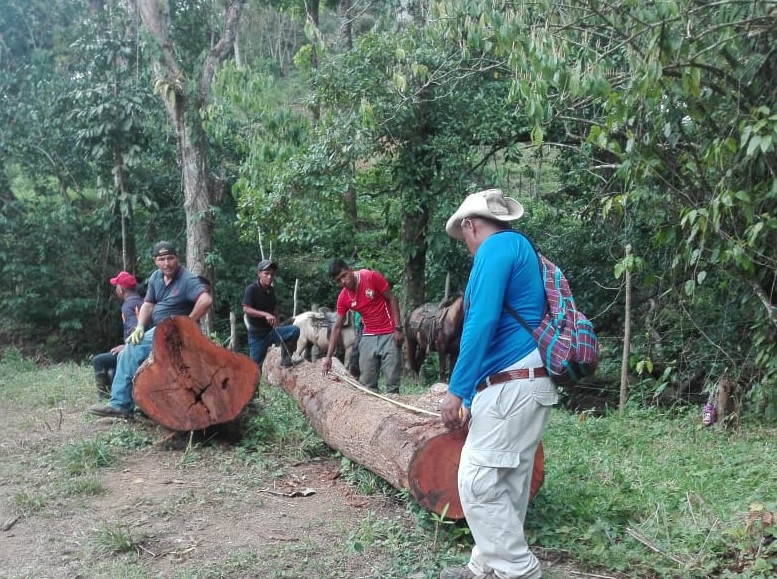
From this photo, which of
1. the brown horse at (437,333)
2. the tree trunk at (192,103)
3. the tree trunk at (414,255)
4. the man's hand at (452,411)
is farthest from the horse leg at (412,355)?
the man's hand at (452,411)

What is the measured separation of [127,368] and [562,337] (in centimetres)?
→ 492

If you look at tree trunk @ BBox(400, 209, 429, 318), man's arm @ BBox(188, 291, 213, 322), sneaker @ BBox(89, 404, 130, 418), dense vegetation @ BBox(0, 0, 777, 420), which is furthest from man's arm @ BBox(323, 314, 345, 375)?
tree trunk @ BBox(400, 209, 429, 318)

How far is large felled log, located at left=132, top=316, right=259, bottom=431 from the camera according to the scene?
671cm

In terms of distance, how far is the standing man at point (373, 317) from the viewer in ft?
28.1

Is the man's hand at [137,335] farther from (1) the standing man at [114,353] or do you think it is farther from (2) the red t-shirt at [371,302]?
(2) the red t-shirt at [371,302]

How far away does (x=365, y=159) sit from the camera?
12125 millimetres

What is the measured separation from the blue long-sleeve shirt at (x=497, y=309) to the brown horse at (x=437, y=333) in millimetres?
6223

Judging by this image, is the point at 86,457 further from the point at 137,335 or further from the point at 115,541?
the point at 115,541

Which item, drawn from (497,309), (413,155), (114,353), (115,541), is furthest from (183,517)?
(413,155)

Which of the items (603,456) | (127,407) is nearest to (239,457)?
(127,407)

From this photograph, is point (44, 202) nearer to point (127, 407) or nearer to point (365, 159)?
point (365, 159)

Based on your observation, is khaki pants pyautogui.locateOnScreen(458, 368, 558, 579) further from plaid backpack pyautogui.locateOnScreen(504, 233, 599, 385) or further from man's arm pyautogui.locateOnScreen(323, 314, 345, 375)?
man's arm pyautogui.locateOnScreen(323, 314, 345, 375)

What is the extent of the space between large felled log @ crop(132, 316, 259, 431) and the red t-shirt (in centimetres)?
196

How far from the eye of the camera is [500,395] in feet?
12.6
